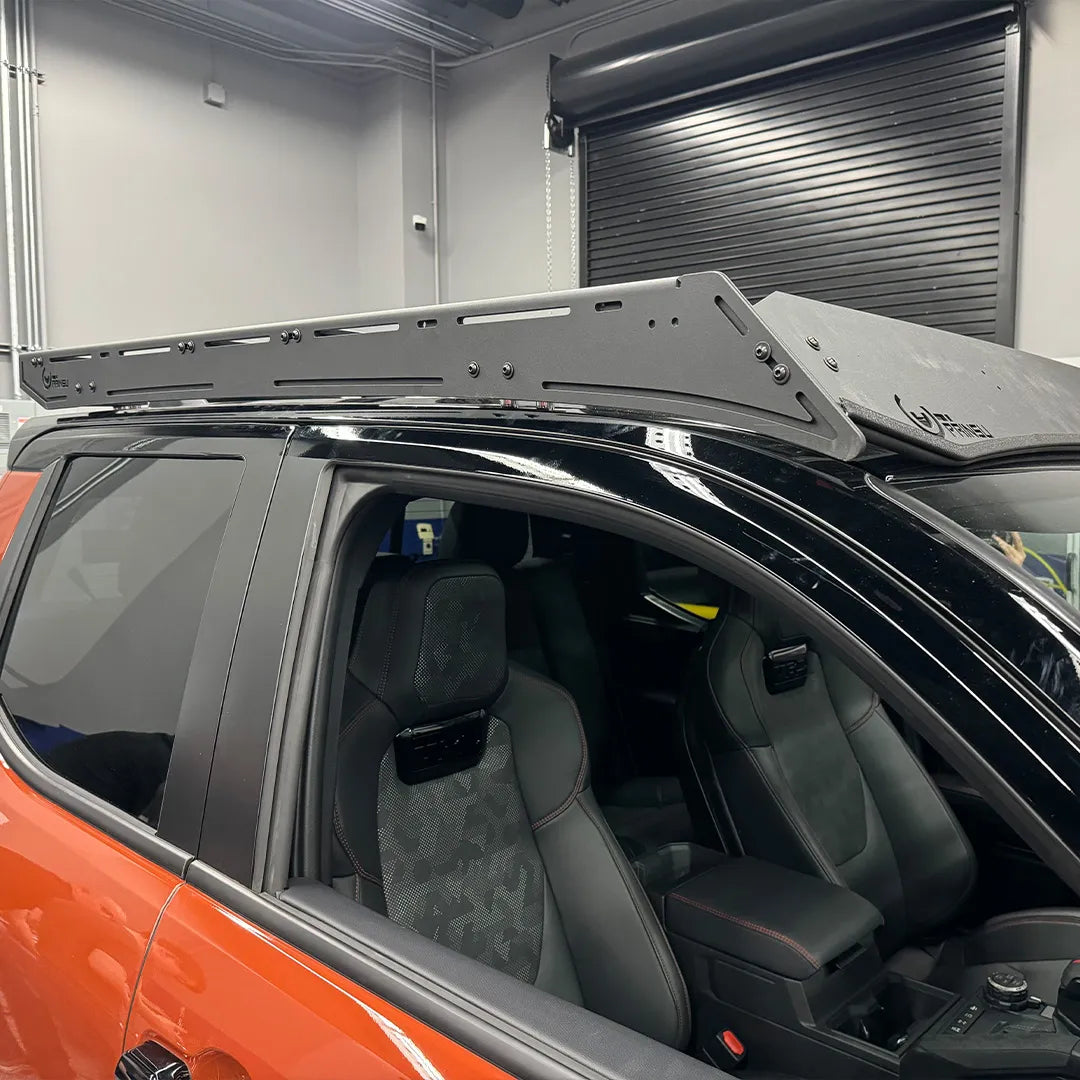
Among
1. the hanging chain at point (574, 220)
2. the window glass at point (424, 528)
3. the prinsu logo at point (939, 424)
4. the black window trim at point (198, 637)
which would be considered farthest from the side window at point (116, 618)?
the hanging chain at point (574, 220)

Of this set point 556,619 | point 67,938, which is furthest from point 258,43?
point 67,938

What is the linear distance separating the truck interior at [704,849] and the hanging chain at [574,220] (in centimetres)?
298

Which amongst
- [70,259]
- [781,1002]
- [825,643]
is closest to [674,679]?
[781,1002]

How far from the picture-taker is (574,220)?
4.72 m

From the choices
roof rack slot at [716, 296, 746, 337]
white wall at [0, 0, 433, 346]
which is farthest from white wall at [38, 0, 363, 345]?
roof rack slot at [716, 296, 746, 337]

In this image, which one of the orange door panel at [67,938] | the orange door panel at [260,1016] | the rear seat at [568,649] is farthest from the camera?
the rear seat at [568,649]

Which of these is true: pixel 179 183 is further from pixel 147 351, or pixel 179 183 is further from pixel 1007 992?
pixel 1007 992

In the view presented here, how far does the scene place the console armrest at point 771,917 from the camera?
1402 millimetres

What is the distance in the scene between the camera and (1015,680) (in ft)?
2.20

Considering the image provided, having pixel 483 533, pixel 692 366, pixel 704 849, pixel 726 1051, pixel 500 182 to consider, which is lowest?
pixel 726 1051

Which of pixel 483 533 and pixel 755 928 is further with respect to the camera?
pixel 483 533

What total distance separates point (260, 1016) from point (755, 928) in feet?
2.70

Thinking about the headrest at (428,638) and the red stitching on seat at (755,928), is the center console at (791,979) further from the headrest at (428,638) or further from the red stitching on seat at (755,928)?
the headrest at (428,638)

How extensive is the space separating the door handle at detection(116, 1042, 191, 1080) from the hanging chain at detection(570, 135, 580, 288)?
4167 mm
